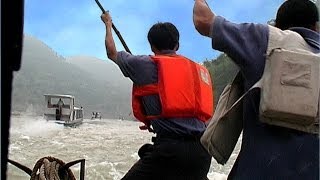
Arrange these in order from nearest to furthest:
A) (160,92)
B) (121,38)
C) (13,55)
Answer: (13,55)
(160,92)
(121,38)

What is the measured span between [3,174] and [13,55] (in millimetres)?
217

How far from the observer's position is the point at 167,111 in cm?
262

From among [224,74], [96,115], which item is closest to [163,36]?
[224,74]

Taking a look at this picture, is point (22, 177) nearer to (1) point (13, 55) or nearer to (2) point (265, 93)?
(2) point (265, 93)

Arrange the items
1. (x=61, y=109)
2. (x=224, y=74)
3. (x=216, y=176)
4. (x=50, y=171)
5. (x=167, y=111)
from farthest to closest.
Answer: (x=61, y=109) < (x=216, y=176) < (x=224, y=74) < (x=50, y=171) < (x=167, y=111)

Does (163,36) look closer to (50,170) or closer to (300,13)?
(50,170)

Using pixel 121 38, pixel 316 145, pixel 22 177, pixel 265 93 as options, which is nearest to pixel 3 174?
pixel 265 93

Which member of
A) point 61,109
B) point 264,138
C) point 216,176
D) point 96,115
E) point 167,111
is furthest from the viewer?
point 96,115

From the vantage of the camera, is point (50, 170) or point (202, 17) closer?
point (202, 17)

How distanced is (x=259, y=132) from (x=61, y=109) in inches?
986

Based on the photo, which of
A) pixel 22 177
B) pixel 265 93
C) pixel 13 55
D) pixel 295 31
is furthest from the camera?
pixel 22 177

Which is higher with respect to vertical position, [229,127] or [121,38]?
[121,38]

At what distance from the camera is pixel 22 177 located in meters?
6.90

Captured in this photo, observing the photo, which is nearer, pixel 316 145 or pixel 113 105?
pixel 316 145
